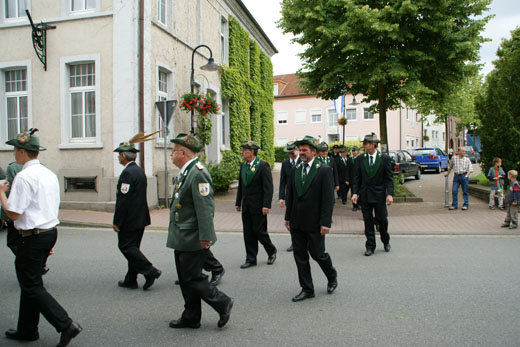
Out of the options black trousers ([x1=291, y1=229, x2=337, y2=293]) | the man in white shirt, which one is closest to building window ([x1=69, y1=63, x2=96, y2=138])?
the man in white shirt

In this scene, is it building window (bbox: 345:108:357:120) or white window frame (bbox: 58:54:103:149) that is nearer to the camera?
white window frame (bbox: 58:54:103:149)

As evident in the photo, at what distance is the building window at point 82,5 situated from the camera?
1273cm

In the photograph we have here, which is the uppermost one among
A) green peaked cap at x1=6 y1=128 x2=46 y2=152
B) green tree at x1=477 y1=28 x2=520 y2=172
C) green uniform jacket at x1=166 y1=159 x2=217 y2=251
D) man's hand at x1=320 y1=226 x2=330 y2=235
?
green tree at x1=477 y1=28 x2=520 y2=172

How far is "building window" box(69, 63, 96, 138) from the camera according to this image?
12750 mm

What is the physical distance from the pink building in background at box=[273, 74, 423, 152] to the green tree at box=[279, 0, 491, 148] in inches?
1220

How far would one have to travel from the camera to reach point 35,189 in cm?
353

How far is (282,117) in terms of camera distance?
170ft

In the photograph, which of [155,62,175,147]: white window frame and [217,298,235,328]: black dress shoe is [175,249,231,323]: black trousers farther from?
[155,62,175,147]: white window frame

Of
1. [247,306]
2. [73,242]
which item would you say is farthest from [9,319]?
[73,242]

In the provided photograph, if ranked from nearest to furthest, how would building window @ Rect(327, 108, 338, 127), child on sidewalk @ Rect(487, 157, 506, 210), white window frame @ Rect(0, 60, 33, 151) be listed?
child on sidewalk @ Rect(487, 157, 506, 210) < white window frame @ Rect(0, 60, 33, 151) < building window @ Rect(327, 108, 338, 127)

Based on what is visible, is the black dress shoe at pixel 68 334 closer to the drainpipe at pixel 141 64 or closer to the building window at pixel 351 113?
the drainpipe at pixel 141 64

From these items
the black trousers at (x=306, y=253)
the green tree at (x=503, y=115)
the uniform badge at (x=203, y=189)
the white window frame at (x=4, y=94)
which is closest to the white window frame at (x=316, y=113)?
the green tree at (x=503, y=115)

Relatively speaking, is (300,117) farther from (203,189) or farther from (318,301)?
(203,189)

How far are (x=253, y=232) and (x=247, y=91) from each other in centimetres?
1545
